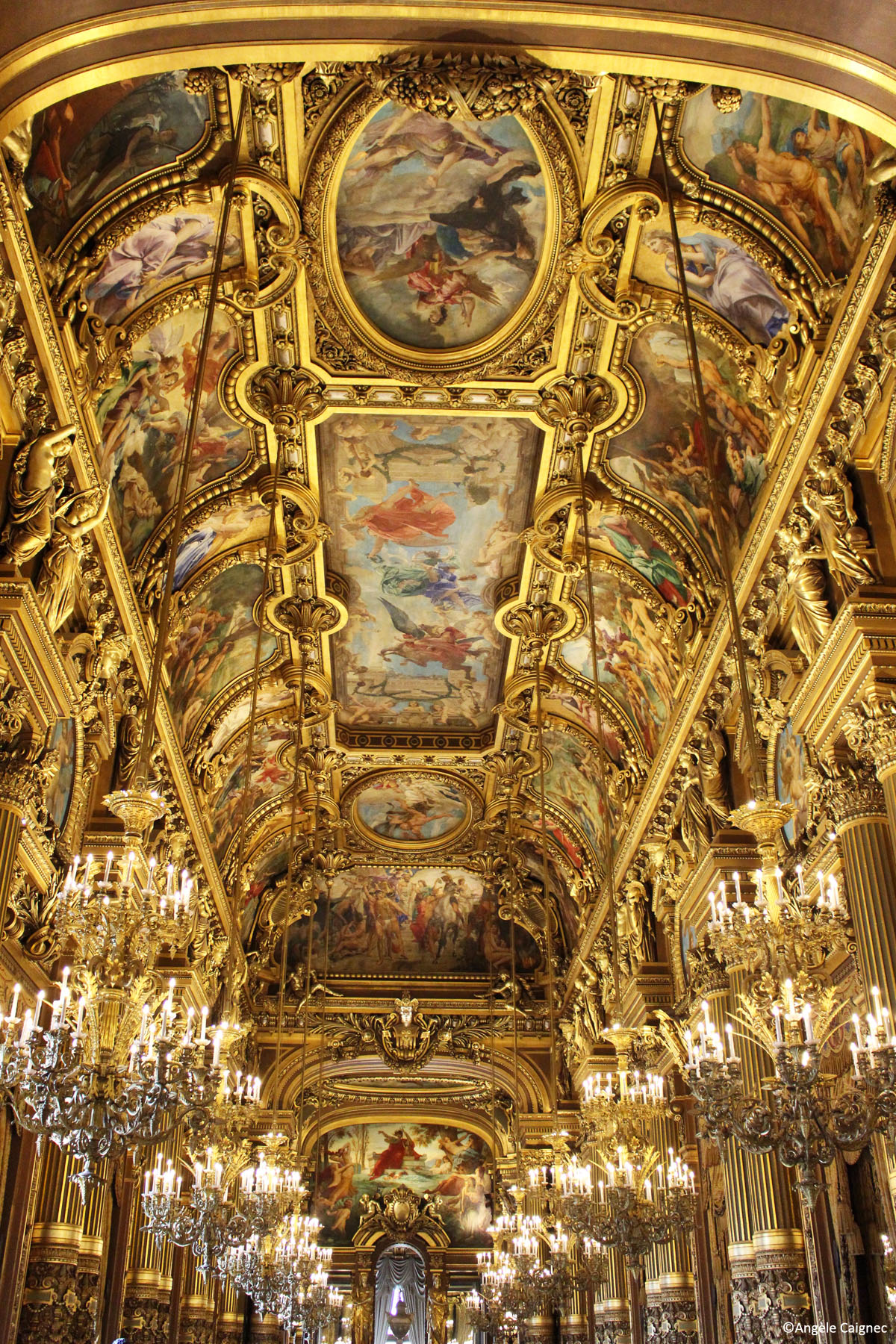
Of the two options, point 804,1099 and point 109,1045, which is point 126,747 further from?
point 804,1099

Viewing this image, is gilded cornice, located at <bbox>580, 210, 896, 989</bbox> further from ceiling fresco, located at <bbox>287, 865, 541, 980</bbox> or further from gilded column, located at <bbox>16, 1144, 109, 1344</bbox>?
ceiling fresco, located at <bbox>287, 865, 541, 980</bbox>

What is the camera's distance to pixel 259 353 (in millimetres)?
12625

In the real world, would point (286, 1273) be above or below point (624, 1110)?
below

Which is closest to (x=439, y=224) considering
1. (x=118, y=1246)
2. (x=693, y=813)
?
(x=693, y=813)

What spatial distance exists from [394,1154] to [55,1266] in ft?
68.5

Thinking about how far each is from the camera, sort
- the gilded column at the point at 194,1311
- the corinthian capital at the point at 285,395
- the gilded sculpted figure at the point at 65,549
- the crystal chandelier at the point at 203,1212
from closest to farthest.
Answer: the gilded sculpted figure at the point at 65,549, the crystal chandelier at the point at 203,1212, the corinthian capital at the point at 285,395, the gilded column at the point at 194,1311

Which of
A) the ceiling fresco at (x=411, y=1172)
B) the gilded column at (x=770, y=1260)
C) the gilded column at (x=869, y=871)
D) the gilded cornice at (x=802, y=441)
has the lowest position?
the gilded column at (x=770, y=1260)

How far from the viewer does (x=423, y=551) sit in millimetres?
16297

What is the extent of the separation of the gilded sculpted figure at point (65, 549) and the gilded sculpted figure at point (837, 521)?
18.4 feet

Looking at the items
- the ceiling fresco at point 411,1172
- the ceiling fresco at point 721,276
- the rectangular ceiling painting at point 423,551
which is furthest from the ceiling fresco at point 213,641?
the ceiling fresco at point 411,1172

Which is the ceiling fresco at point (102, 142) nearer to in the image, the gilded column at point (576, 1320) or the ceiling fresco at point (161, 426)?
the ceiling fresco at point (161, 426)

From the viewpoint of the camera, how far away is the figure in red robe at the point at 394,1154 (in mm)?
31109

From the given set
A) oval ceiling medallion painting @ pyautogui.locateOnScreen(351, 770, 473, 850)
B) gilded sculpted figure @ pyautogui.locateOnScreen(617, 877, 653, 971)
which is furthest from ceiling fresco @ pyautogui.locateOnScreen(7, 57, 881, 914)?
oval ceiling medallion painting @ pyautogui.locateOnScreen(351, 770, 473, 850)

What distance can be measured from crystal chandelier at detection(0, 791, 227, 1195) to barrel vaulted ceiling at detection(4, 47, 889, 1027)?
3.14 m
